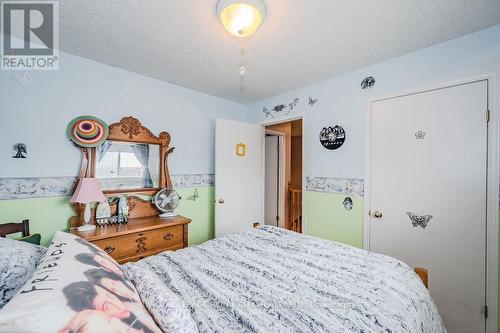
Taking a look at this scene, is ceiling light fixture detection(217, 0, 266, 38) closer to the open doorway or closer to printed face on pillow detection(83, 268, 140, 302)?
printed face on pillow detection(83, 268, 140, 302)

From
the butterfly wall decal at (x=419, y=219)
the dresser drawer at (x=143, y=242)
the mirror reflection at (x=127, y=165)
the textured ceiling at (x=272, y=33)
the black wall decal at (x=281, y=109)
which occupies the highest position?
the textured ceiling at (x=272, y=33)

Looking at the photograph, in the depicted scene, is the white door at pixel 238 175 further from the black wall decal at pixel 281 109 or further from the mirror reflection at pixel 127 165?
the mirror reflection at pixel 127 165

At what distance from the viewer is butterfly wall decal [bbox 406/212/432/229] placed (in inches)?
73.7

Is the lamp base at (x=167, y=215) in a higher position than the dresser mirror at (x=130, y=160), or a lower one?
lower

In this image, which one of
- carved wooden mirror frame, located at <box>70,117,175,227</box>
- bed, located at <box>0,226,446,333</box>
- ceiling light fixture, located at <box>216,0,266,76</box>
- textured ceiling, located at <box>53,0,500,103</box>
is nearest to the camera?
bed, located at <box>0,226,446,333</box>

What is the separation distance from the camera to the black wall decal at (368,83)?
7.16 feet

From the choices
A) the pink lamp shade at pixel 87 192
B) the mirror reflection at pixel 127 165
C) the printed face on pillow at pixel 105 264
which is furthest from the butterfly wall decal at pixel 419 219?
the pink lamp shade at pixel 87 192

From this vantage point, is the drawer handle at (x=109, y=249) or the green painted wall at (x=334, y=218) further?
the green painted wall at (x=334, y=218)

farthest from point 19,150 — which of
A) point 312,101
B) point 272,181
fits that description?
point 272,181

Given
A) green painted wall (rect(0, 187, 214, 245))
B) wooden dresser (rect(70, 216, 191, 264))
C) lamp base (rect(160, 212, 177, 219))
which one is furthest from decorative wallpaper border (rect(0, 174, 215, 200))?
lamp base (rect(160, 212, 177, 219))

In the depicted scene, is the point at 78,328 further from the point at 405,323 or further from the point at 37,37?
the point at 37,37

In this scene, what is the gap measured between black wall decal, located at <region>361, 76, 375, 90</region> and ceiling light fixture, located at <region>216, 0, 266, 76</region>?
4.45 ft

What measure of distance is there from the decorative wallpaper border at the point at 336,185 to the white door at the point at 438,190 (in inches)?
5.5

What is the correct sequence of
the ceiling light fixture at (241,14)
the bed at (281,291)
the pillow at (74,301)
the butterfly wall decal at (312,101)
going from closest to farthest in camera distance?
the pillow at (74,301), the bed at (281,291), the ceiling light fixture at (241,14), the butterfly wall decal at (312,101)
